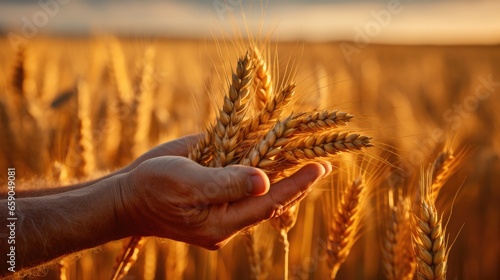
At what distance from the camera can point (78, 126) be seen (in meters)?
2.96

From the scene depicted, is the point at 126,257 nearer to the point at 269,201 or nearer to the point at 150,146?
the point at 269,201

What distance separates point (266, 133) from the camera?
1667mm

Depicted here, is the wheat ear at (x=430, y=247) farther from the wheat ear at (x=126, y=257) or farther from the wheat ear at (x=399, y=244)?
the wheat ear at (x=126, y=257)

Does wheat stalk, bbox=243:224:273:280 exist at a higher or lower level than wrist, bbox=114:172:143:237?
lower

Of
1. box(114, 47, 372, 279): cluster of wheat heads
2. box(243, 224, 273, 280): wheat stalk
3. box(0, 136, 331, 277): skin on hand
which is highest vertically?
box(114, 47, 372, 279): cluster of wheat heads

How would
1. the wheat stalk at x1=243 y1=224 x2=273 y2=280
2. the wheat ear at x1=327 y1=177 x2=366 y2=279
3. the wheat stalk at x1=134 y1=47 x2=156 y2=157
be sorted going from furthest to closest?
the wheat stalk at x1=134 y1=47 x2=156 y2=157 → the wheat stalk at x1=243 y1=224 x2=273 y2=280 → the wheat ear at x1=327 y1=177 x2=366 y2=279

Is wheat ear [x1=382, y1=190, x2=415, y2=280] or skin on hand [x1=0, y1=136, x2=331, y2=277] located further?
wheat ear [x1=382, y1=190, x2=415, y2=280]

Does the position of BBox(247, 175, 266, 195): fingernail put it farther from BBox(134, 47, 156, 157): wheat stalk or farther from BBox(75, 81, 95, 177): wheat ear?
BBox(134, 47, 156, 157): wheat stalk

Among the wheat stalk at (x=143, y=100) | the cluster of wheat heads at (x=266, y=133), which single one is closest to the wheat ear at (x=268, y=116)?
the cluster of wheat heads at (x=266, y=133)

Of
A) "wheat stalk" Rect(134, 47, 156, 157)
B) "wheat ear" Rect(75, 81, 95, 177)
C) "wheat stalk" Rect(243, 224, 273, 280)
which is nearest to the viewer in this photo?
"wheat stalk" Rect(243, 224, 273, 280)

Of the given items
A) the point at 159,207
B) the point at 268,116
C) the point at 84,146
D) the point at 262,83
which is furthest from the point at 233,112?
the point at 84,146

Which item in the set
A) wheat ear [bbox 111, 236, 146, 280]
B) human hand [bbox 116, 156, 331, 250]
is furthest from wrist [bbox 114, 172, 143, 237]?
wheat ear [bbox 111, 236, 146, 280]

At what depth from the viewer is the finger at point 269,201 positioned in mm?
1660

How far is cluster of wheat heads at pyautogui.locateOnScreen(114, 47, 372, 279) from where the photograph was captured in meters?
1.56
